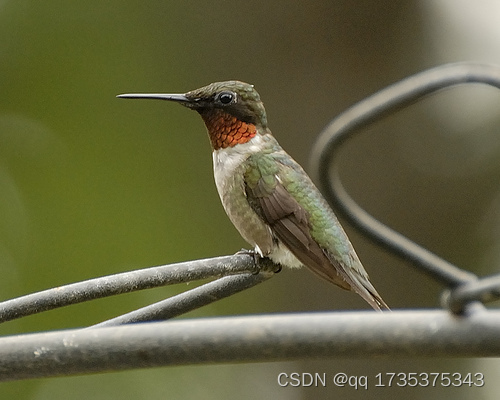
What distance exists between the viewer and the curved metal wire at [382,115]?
2.85 ft

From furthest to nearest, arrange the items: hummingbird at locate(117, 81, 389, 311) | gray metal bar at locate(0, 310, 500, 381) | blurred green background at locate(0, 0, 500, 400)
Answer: blurred green background at locate(0, 0, 500, 400)
hummingbird at locate(117, 81, 389, 311)
gray metal bar at locate(0, 310, 500, 381)

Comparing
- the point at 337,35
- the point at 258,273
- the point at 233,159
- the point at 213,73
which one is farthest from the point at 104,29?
the point at 258,273

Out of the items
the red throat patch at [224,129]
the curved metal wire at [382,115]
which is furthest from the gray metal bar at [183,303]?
the red throat patch at [224,129]

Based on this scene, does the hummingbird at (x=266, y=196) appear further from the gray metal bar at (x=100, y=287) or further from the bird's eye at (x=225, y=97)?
the gray metal bar at (x=100, y=287)

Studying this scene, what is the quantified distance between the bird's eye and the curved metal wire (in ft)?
8.38

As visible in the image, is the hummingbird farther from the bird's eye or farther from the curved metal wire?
the curved metal wire

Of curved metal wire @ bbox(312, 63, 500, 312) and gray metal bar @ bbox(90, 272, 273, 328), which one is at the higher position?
curved metal wire @ bbox(312, 63, 500, 312)

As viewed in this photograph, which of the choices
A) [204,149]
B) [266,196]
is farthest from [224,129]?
[204,149]

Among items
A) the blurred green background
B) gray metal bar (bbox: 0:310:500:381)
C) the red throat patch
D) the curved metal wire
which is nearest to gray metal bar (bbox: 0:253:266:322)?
gray metal bar (bbox: 0:310:500:381)

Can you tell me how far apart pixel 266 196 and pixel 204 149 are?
2.69 m

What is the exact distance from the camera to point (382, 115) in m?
0.91

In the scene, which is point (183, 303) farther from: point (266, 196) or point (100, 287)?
point (266, 196)

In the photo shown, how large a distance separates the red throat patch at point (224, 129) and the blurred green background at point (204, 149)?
1.40 metres

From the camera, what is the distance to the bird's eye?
3.54 metres
